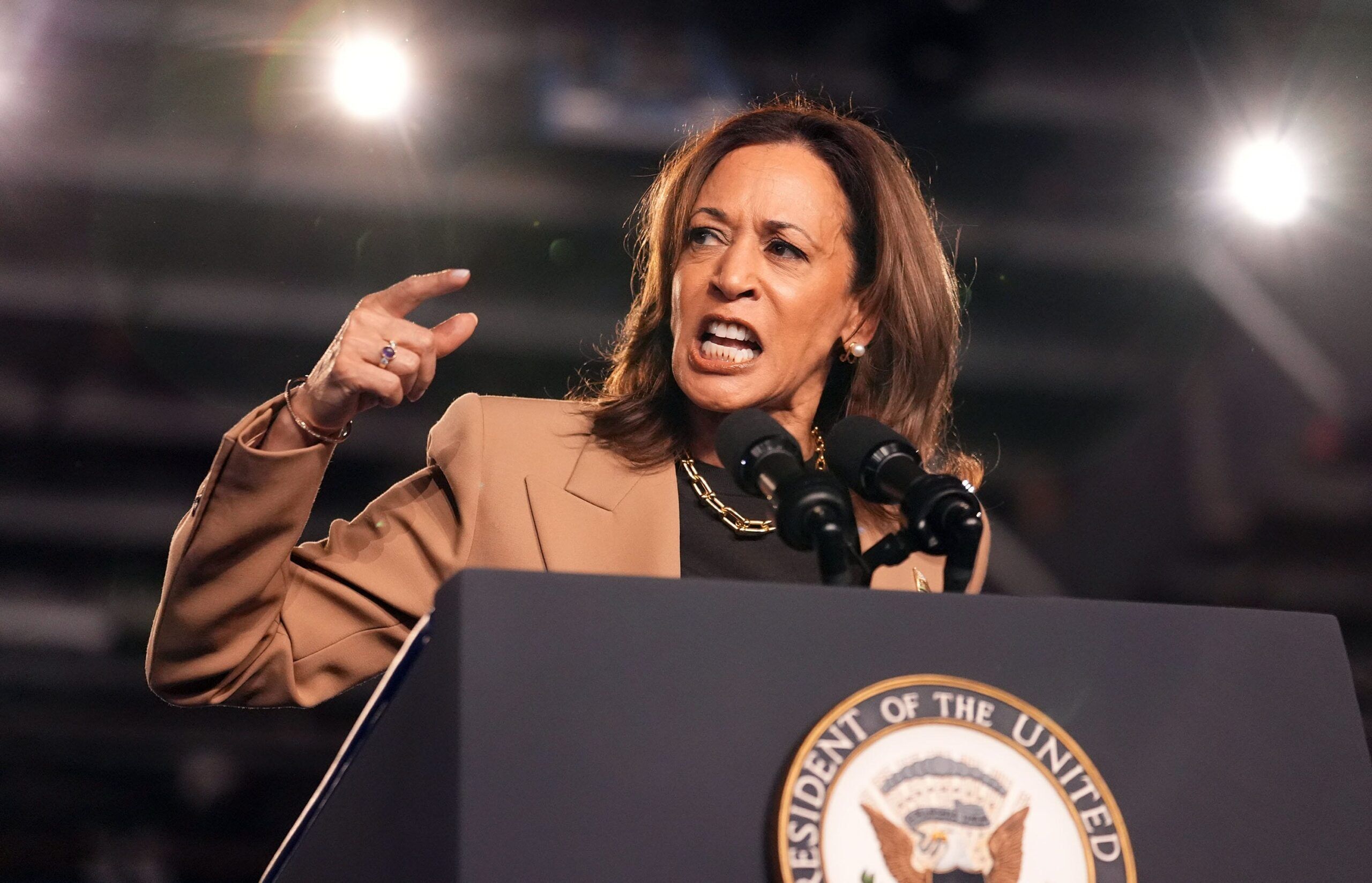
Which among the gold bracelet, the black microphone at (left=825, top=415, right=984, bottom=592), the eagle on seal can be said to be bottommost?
the eagle on seal

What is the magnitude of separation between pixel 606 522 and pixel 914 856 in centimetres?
69

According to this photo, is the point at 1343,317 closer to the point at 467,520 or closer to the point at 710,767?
the point at 467,520

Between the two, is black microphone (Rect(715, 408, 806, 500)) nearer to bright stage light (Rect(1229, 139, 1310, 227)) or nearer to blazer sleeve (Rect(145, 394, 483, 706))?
blazer sleeve (Rect(145, 394, 483, 706))

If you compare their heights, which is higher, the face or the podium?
the face

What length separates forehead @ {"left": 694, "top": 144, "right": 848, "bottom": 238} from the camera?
5.28 ft

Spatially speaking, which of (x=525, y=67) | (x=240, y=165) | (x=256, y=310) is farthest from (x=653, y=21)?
(x=256, y=310)

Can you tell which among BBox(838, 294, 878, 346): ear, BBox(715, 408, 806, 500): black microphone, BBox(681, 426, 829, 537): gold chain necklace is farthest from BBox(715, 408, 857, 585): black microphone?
BBox(838, 294, 878, 346): ear

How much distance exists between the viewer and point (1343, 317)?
336 cm

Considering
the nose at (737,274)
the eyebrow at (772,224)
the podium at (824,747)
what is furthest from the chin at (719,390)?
the podium at (824,747)

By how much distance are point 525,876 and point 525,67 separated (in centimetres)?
257

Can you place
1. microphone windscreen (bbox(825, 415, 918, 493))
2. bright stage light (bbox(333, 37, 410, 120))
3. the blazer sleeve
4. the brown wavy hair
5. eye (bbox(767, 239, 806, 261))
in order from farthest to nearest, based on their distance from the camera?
bright stage light (bbox(333, 37, 410, 120)), the brown wavy hair, eye (bbox(767, 239, 806, 261)), the blazer sleeve, microphone windscreen (bbox(825, 415, 918, 493))

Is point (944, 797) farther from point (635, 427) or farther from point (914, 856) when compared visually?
point (635, 427)

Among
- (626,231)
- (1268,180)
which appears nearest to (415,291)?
(626,231)

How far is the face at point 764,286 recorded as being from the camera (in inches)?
60.1
